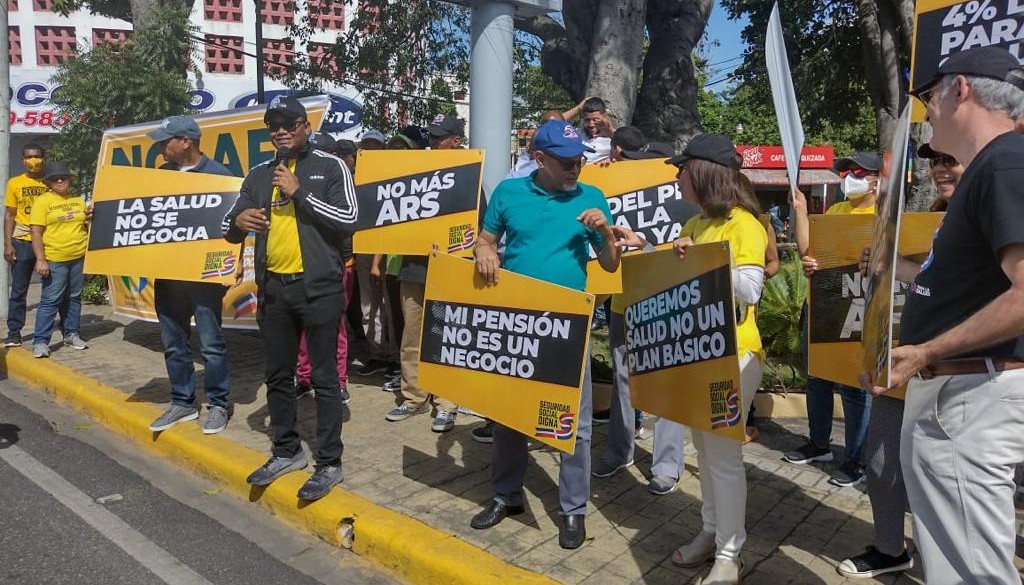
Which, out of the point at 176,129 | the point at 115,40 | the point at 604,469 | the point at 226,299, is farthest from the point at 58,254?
the point at 115,40

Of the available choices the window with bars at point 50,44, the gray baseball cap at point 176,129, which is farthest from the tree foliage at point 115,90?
the window with bars at point 50,44

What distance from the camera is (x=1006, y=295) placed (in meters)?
1.95

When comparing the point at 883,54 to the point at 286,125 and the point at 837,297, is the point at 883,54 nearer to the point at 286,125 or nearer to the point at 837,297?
the point at 837,297

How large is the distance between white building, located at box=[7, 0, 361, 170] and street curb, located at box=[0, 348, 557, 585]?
19.6 m

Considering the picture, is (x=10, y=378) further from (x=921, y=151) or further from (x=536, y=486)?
(x=921, y=151)

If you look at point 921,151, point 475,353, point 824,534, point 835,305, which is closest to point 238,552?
point 475,353

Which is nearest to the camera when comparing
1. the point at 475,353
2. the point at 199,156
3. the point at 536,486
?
the point at 475,353

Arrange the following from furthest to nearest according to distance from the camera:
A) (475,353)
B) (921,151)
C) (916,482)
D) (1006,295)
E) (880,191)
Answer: (475,353), (921,151), (880,191), (916,482), (1006,295)

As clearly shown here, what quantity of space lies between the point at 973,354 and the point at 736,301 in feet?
3.93

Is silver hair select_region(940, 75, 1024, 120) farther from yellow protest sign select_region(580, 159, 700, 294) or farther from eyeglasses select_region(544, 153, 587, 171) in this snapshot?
yellow protest sign select_region(580, 159, 700, 294)

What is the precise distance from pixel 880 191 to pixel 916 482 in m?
0.89

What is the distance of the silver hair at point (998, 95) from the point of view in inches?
81.6

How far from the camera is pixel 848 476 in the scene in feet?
14.5

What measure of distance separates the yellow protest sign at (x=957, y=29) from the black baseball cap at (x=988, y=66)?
2.03 metres
